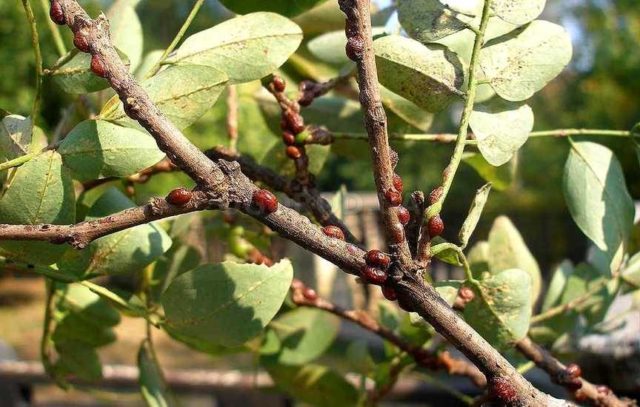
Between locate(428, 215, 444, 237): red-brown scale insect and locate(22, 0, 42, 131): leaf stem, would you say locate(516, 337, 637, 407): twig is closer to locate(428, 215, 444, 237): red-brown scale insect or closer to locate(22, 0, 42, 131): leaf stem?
locate(428, 215, 444, 237): red-brown scale insect

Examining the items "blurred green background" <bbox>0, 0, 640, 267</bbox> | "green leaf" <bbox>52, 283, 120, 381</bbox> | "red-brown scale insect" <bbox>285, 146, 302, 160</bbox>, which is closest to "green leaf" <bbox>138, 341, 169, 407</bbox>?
"green leaf" <bbox>52, 283, 120, 381</bbox>

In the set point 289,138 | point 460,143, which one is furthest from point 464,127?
point 289,138

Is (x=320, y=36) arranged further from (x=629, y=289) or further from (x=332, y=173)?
(x=332, y=173)

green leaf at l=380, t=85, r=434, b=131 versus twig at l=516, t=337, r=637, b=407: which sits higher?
green leaf at l=380, t=85, r=434, b=131

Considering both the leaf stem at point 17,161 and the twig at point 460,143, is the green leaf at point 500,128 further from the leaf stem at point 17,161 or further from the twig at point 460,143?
the leaf stem at point 17,161

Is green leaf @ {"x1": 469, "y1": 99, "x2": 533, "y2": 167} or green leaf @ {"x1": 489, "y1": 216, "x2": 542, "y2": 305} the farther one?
green leaf @ {"x1": 489, "y1": 216, "x2": 542, "y2": 305}

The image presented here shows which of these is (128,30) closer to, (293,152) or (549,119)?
(293,152)

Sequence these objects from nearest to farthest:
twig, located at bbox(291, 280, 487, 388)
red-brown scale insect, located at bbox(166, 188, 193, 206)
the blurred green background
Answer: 1. red-brown scale insect, located at bbox(166, 188, 193, 206)
2. twig, located at bbox(291, 280, 487, 388)
3. the blurred green background
